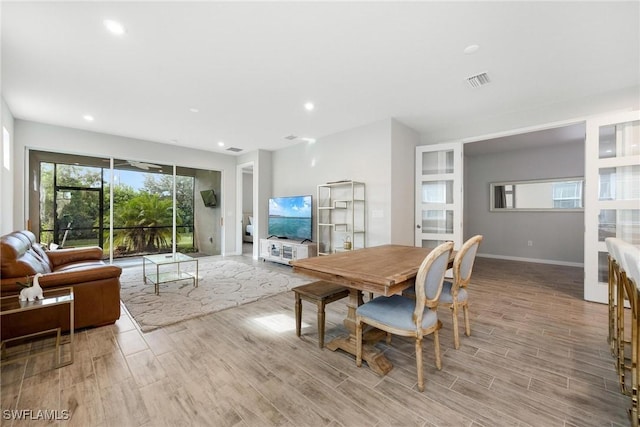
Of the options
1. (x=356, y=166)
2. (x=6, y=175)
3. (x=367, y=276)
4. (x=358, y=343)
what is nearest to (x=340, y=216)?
(x=356, y=166)

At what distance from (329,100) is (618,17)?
2.66 m

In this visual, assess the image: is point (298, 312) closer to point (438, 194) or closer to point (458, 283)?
point (458, 283)

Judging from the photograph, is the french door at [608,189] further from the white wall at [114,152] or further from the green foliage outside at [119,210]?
the green foliage outside at [119,210]

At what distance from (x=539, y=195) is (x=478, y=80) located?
4.55 metres

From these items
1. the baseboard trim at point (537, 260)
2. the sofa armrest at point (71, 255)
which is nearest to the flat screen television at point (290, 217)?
the sofa armrest at point (71, 255)

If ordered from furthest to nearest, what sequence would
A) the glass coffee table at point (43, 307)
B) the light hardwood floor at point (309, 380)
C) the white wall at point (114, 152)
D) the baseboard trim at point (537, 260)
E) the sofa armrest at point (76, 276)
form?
the baseboard trim at point (537, 260) < the white wall at point (114, 152) < the sofa armrest at point (76, 276) < the glass coffee table at point (43, 307) < the light hardwood floor at point (309, 380)

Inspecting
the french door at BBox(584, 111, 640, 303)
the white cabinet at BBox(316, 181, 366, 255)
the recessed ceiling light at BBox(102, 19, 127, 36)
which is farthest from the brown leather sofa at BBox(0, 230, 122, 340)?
the french door at BBox(584, 111, 640, 303)

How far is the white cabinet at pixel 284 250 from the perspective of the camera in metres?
5.00

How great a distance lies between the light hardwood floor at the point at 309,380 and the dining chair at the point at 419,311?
0.23 meters

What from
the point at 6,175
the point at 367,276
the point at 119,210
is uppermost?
the point at 6,175

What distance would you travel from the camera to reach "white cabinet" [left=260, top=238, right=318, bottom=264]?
16.4 ft

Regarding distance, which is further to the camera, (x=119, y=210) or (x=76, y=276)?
(x=119, y=210)

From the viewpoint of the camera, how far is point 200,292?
11.7ft

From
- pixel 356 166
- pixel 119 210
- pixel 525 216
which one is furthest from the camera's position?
pixel 525 216
